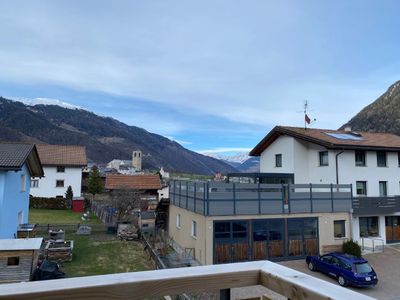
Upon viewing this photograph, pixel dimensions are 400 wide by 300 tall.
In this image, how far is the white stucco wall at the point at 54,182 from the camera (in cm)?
4616

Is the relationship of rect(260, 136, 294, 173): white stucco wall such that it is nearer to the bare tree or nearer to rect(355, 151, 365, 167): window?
rect(355, 151, 365, 167): window

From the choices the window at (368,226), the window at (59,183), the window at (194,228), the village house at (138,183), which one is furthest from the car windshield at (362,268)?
the window at (59,183)

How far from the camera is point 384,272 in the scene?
60.6 ft

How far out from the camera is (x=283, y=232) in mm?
20578

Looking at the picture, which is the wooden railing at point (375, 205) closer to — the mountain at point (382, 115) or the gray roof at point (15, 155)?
the gray roof at point (15, 155)

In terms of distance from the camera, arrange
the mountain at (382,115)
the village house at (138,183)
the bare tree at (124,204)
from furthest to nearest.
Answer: the mountain at (382,115) → the village house at (138,183) → the bare tree at (124,204)

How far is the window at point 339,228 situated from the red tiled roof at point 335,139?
5393mm

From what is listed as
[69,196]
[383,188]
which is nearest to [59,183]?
[69,196]

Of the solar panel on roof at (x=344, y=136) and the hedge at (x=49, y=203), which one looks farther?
the hedge at (x=49, y=203)

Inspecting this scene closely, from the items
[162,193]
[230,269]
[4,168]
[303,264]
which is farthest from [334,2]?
[162,193]

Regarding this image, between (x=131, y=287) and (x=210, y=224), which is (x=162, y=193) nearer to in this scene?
(x=210, y=224)

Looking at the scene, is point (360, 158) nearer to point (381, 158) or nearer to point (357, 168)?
point (357, 168)

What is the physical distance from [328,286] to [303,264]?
66.8 feet

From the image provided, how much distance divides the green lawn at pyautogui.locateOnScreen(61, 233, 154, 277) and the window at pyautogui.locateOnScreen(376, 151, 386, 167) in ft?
64.1
